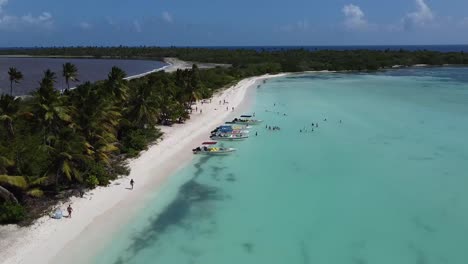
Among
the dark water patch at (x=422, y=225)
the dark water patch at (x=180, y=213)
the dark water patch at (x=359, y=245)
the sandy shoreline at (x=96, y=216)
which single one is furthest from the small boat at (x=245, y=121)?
the dark water patch at (x=359, y=245)

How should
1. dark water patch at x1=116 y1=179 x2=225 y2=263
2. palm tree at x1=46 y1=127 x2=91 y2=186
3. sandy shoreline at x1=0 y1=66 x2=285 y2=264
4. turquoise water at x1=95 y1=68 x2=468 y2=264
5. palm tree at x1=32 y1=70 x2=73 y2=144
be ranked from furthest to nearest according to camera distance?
palm tree at x1=32 y1=70 x2=73 y2=144 → palm tree at x1=46 y1=127 x2=91 y2=186 → dark water patch at x1=116 y1=179 x2=225 y2=263 → turquoise water at x1=95 y1=68 x2=468 y2=264 → sandy shoreline at x1=0 y1=66 x2=285 y2=264

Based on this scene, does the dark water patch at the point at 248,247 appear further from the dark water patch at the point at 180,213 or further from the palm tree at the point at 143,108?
the palm tree at the point at 143,108

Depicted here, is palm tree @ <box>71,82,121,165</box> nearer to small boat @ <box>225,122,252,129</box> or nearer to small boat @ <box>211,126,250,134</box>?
small boat @ <box>211,126,250,134</box>

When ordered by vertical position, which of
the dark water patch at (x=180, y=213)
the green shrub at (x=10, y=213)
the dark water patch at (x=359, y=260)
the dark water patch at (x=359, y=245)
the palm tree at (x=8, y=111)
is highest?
the palm tree at (x=8, y=111)

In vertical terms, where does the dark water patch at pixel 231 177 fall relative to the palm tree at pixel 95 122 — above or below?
below

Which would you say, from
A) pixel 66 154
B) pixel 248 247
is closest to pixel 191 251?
pixel 248 247

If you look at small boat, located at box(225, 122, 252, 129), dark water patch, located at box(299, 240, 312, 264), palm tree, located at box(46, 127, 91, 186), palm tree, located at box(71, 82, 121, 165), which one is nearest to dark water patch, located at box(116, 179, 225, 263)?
palm tree, located at box(46, 127, 91, 186)
